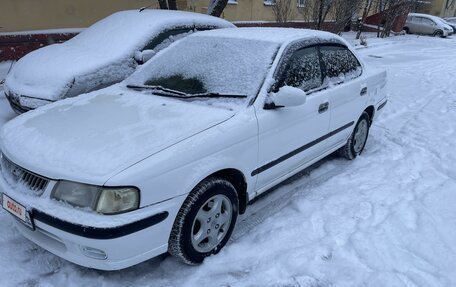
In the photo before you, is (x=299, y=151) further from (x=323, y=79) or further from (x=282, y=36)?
(x=282, y=36)

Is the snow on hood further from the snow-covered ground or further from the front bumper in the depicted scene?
the front bumper

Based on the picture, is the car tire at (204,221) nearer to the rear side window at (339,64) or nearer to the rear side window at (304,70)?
the rear side window at (304,70)

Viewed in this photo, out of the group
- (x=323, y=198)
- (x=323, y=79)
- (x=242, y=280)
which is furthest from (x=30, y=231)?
(x=323, y=79)

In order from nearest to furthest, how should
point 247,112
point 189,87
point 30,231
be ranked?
point 30,231 → point 247,112 → point 189,87

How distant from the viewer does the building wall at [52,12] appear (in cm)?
982

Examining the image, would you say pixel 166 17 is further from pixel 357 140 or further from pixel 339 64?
pixel 357 140

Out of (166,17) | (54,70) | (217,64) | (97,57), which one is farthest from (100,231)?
(166,17)

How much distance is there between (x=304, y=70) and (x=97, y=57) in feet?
9.52

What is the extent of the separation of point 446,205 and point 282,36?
2.21 m

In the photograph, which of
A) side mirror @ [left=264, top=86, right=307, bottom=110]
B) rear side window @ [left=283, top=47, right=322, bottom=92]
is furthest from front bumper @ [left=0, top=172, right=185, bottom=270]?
rear side window @ [left=283, top=47, right=322, bottom=92]

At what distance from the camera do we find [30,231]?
272 cm

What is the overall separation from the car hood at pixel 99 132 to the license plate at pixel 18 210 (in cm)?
25

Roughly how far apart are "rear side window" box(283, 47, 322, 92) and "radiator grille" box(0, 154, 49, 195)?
79.6 inches

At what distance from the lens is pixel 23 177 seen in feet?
8.78
